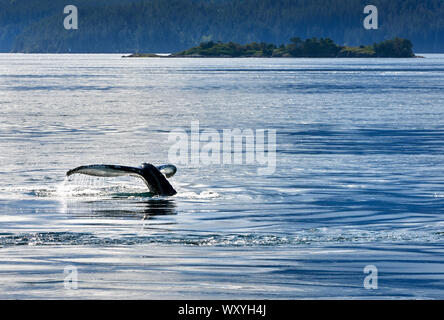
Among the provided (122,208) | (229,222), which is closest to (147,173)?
(122,208)

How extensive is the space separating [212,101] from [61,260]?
72024mm

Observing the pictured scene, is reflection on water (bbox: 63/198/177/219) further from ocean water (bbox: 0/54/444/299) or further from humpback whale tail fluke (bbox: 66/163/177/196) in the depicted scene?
humpback whale tail fluke (bbox: 66/163/177/196)

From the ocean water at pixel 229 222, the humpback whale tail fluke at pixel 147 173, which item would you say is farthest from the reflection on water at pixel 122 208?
the humpback whale tail fluke at pixel 147 173

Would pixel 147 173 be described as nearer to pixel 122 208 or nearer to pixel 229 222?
pixel 122 208

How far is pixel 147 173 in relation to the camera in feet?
94.2

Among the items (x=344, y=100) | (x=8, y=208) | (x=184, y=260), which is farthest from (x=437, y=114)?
(x=184, y=260)

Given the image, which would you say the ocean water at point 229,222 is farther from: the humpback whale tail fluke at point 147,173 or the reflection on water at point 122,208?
the humpback whale tail fluke at point 147,173

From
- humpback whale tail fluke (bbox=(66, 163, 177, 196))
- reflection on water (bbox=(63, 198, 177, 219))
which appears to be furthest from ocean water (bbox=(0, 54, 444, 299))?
humpback whale tail fluke (bbox=(66, 163, 177, 196))

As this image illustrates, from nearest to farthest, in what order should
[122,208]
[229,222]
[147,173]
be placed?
[229,222] → [122,208] → [147,173]

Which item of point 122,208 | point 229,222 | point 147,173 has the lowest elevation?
point 229,222

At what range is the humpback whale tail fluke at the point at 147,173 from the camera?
87.4 feet

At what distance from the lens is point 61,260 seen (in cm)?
2073

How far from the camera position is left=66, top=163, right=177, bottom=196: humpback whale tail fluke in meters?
26.6

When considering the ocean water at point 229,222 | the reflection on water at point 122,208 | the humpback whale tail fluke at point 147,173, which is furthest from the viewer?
the humpback whale tail fluke at point 147,173
